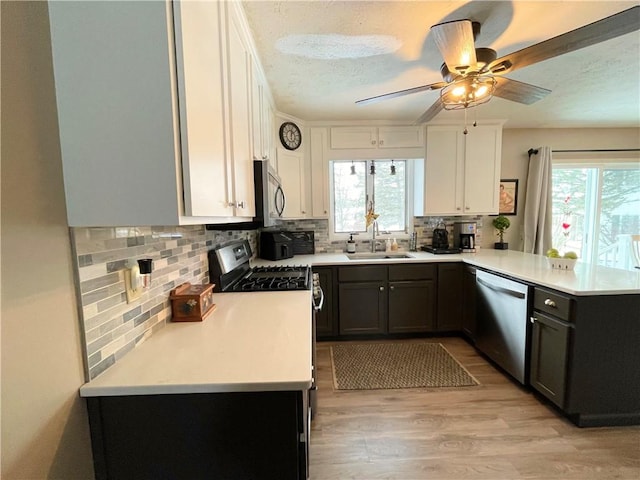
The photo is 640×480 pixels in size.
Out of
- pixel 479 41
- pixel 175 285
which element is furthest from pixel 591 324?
pixel 175 285

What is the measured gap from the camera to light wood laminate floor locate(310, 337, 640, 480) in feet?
4.68

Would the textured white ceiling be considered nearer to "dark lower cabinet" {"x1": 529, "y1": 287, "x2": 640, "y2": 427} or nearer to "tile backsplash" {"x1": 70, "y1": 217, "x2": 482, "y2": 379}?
"tile backsplash" {"x1": 70, "y1": 217, "x2": 482, "y2": 379}

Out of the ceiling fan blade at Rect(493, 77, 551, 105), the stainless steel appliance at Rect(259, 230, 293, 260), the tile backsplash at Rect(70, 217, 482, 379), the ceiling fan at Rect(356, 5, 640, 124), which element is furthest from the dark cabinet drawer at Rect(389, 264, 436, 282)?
the tile backsplash at Rect(70, 217, 482, 379)

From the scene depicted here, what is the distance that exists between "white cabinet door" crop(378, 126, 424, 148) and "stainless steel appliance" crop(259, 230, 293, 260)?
4.94 ft

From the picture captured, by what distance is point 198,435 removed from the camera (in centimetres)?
82

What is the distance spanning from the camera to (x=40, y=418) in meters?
0.66

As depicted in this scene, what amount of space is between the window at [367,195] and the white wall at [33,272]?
2894mm

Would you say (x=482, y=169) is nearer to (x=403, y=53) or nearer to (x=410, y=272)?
(x=410, y=272)

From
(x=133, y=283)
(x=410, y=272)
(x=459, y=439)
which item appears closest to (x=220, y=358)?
(x=133, y=283)

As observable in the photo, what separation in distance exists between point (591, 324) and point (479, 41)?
5.98 feet

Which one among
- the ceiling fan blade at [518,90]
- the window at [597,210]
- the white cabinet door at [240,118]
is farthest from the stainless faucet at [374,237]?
Result: the window at [597,210]

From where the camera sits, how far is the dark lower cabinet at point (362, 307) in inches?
112

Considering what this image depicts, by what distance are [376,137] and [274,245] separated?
165 centimetres

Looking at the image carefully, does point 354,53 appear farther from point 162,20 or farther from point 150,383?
point 150,383
